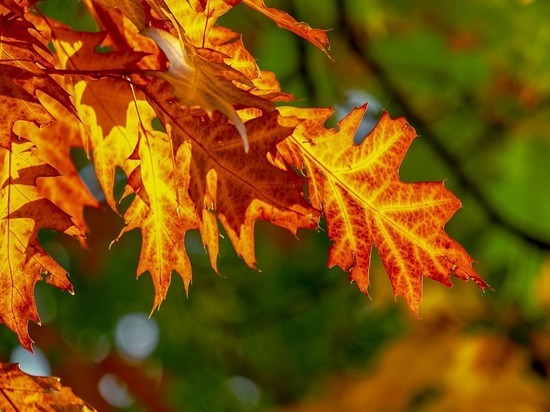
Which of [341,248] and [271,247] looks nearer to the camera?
[341,248]

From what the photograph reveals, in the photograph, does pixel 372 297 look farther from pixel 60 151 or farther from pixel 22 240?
pixel 22 240

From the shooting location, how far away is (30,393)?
0.82 meters

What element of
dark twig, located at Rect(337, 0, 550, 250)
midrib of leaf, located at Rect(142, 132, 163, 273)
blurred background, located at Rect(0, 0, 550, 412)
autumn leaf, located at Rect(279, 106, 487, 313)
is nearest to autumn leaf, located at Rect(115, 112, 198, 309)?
midrib of leaf, located at Rect(142, 132, 163, 273)

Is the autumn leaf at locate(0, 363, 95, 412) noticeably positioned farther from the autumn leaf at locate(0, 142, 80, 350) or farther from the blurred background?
the blurred background

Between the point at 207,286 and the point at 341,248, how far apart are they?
6.54ft

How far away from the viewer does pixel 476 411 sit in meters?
2.27

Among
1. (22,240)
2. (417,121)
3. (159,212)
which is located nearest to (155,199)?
(159,212)

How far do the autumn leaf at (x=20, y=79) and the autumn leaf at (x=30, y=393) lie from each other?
196 mm

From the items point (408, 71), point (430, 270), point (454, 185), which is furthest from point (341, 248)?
point (408, 71)

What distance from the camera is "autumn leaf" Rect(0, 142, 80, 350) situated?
33.3 inches

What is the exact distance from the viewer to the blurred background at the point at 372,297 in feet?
8.04

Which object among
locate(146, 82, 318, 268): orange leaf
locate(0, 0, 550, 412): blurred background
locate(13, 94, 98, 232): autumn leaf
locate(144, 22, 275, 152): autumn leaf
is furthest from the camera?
locate(0, 0, 550, 412): blurred background

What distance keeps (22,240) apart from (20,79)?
0.17 meters

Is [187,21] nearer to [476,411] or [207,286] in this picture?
[476,411]
